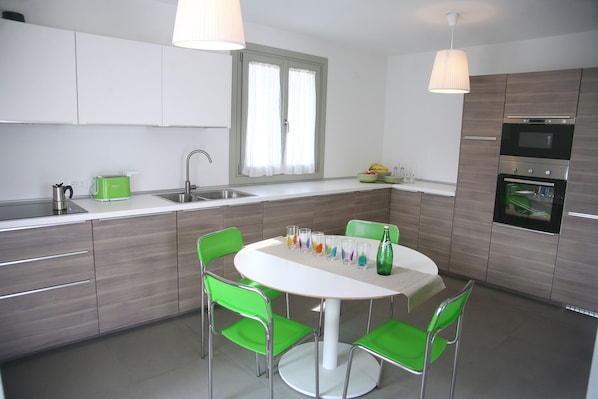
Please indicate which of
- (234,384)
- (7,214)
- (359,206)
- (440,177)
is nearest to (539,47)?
(440,177)

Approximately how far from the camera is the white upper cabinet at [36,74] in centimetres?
255

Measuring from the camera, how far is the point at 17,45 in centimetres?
256

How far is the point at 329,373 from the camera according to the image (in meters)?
2.58

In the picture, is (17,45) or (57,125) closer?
(17,45)

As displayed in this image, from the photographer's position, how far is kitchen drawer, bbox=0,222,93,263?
246 cm

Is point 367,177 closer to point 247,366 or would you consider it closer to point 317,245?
point 317,245

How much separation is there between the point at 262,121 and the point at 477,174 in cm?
222

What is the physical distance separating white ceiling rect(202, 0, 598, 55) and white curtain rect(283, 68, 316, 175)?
488 mm

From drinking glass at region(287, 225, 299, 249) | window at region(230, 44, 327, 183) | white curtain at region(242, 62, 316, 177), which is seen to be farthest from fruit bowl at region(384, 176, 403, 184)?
drinking glass at region(287, 225, 299, 249)

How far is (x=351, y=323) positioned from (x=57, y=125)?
→ 2.68 m

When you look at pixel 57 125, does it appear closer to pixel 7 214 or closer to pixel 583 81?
pixel 7 214

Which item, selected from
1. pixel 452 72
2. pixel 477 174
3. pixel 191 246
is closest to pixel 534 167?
pixel 477 174

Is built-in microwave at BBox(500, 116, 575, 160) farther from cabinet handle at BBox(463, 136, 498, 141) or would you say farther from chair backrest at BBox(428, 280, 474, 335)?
chair backrest at BBox(428, 280, 474, 335)

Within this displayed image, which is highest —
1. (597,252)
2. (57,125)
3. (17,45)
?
(17,45)
